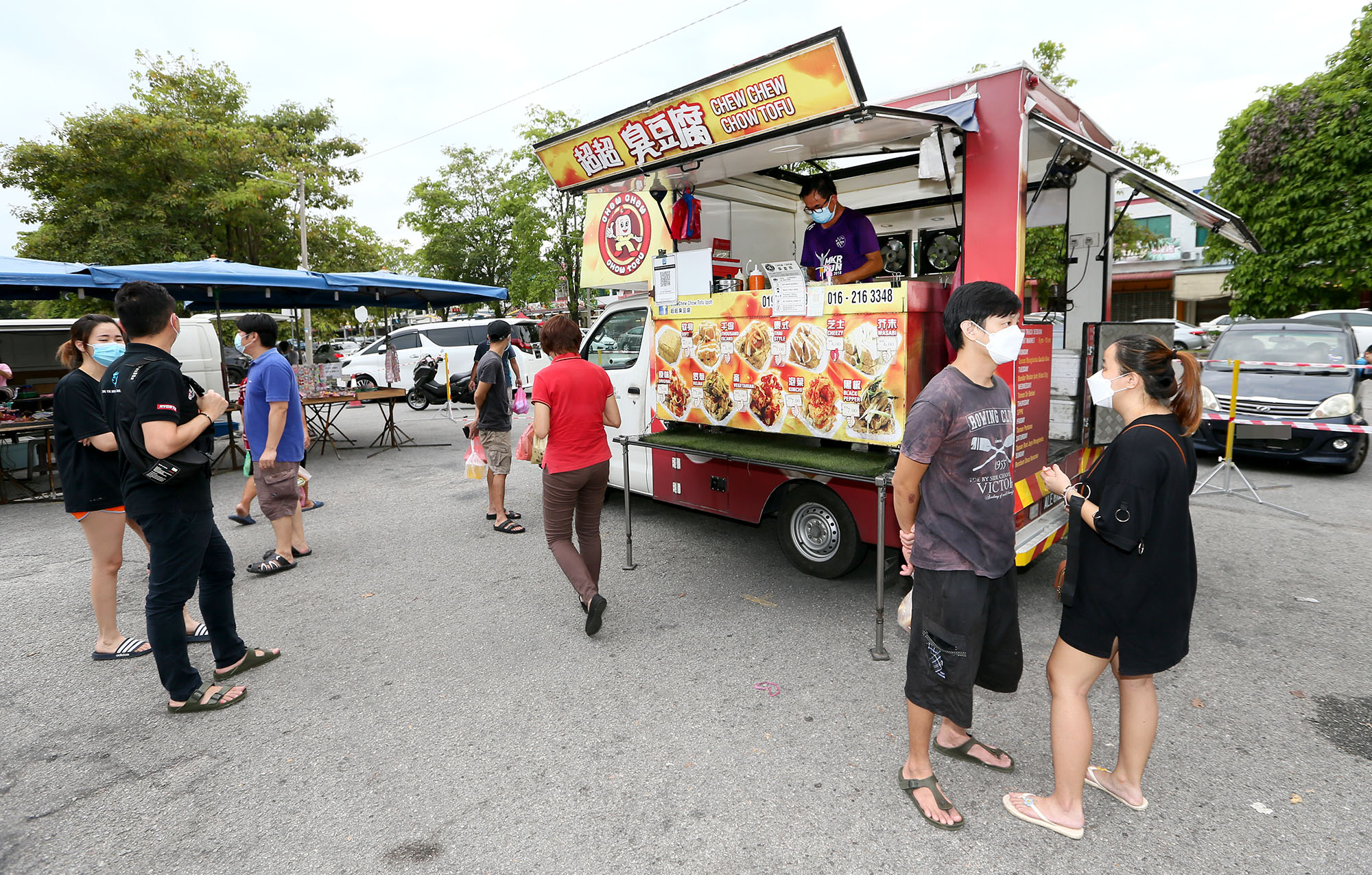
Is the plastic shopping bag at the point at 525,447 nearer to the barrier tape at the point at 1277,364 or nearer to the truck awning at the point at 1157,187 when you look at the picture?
the truck awning at the point at 1157,187

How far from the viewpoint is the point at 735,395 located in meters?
4.61

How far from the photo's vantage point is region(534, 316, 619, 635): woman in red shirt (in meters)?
3.87

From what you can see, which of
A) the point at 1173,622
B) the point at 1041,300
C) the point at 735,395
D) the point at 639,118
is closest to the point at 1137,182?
the point at 1041,300

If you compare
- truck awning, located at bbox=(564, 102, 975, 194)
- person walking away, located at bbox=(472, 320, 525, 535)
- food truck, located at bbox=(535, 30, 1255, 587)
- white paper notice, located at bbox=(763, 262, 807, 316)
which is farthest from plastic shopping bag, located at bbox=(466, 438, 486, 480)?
white paper notice, located at bbox=(763, 262, 807, 316)

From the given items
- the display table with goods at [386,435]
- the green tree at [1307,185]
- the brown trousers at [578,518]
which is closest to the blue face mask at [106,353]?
the brown trousers at [578,518]

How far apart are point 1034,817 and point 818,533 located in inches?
95.9

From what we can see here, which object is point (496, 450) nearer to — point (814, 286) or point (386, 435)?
point (814, 286)

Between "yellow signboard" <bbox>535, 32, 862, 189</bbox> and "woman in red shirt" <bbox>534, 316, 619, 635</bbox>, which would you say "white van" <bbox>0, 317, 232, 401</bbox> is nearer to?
"yellow signboard" <bbox>535, 32, 862, 189</bbox>

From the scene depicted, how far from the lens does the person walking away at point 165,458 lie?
2.94 m

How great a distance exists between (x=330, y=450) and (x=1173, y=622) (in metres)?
11.1

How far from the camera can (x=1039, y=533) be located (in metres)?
3.97

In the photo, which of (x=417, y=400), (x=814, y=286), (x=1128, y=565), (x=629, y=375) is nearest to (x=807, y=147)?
(x=814, y=286)

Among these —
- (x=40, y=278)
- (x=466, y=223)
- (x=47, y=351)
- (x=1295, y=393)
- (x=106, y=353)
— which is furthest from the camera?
(x=466, y=223)

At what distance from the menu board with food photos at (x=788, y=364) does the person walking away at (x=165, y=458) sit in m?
2.77
